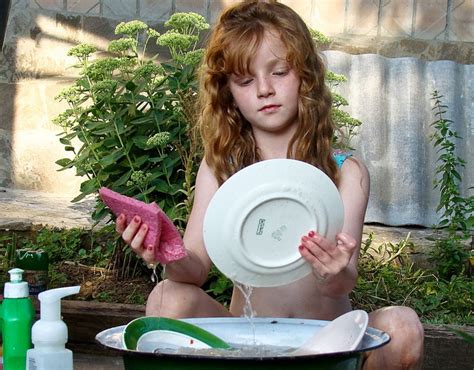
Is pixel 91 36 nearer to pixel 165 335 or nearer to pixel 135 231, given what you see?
pixel 135 231

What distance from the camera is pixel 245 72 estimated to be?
2.62 m

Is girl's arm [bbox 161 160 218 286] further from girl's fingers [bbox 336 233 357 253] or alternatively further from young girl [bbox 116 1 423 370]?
girl's fingers [bbox 336 233 357 253]

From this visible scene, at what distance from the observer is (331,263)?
7.38 feet

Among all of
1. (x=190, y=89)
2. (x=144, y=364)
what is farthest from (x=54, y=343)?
(x=190, y=89)

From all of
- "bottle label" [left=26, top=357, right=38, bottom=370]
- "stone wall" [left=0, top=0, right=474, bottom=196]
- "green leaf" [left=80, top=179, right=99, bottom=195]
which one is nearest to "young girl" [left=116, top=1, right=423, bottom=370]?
"bottle label" [left=26, top=357, right=38, bottom=370]

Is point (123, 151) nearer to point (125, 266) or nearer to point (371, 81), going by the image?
point (125, 266)

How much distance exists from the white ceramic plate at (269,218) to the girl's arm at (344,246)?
0.11ft

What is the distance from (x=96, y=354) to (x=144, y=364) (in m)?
1.82

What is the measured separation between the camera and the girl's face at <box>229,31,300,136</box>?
2.61m

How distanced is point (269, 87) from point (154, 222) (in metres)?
0.56

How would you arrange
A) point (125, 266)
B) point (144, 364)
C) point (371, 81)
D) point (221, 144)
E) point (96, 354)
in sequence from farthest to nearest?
point (371, 81)
point (125, 266)
point (96, 354)
point (221, 144)
point (144, 364)

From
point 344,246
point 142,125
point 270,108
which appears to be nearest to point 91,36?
point 142,125

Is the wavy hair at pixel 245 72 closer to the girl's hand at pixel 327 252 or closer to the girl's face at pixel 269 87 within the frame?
the girl's face at pixel 269 87

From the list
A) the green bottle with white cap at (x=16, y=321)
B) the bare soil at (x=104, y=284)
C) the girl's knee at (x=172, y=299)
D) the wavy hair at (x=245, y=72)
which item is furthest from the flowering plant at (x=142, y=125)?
the green bottle with white cap at (x=16, y=321)
